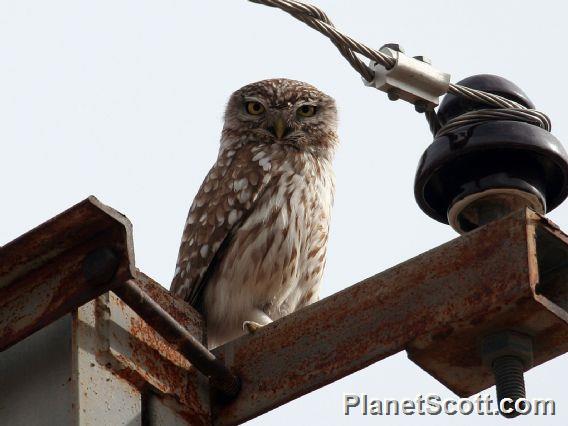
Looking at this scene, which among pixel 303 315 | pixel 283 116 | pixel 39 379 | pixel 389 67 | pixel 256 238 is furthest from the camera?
pixel 283 116

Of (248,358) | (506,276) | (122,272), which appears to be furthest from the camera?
(248,358)

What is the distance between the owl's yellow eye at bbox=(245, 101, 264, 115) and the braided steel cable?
366cm

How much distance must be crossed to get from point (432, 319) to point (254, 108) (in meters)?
5.10

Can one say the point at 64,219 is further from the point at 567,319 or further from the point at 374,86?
the point at 374,86

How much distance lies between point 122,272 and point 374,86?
1990mm

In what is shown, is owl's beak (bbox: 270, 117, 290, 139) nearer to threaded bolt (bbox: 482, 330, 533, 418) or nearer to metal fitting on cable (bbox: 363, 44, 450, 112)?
metal fitting on cable (bbox: 363, 44, 450, 112)

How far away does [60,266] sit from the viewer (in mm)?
3748

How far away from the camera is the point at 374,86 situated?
5.25 metres

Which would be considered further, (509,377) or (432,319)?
(432,319)

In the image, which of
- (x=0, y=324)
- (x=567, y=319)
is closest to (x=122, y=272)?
(x=0, y=324)

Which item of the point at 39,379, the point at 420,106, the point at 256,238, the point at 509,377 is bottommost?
the point at 39,379

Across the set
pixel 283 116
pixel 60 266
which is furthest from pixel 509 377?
pixel 283 116

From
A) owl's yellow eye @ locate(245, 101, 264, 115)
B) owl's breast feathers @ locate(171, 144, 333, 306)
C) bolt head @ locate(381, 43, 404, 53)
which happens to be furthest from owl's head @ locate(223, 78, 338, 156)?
bolt head @ locate(381, 43, 404, 53)

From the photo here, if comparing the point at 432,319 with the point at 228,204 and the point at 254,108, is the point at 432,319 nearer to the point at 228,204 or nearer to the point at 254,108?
the point at 228,204
